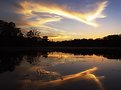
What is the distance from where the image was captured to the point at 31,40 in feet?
395

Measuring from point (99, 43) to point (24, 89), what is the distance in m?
126

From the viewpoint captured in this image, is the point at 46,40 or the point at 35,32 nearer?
the point at 35,32

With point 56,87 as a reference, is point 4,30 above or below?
above

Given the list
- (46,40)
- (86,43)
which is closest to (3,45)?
(46,40)

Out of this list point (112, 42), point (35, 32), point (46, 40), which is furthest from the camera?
point (46, 40)

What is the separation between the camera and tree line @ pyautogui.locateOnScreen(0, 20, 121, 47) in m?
93.3

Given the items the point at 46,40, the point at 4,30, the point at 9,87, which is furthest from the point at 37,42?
the point at 9,87

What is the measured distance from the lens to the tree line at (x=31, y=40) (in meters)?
93.3

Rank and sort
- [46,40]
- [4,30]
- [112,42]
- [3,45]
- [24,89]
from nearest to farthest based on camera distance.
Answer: [24,89], [3,45], [4,30], [112,42], [46,40]

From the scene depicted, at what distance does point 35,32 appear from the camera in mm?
130625

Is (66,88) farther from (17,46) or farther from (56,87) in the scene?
(17,46)

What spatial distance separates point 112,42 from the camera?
12181 centimetres

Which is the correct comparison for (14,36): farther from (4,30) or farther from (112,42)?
(112,42)

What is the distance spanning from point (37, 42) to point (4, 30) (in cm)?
3114
